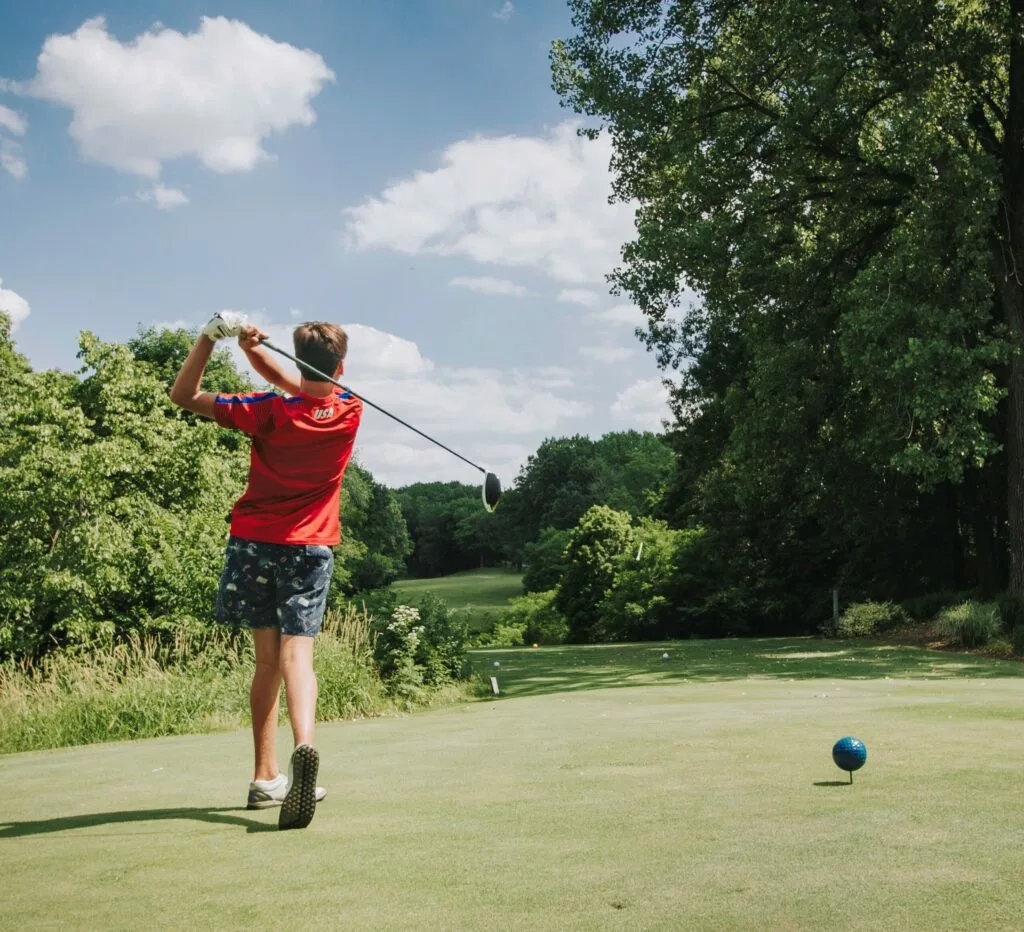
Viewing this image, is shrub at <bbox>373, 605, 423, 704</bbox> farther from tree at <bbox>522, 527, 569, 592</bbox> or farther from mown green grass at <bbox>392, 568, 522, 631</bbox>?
mown green grass at <bbox>392, 568, 522, 631</bbox>

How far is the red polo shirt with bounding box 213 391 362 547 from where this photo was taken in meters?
A: 4.59

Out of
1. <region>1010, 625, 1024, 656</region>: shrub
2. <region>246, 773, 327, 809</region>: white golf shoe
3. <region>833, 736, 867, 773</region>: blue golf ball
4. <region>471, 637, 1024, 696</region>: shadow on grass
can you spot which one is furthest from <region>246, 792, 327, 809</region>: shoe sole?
<region>1010, 625, 1024, 656</region>: shrub

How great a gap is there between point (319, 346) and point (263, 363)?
0.92 feet

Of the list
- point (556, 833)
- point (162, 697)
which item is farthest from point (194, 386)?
point (162, 697)

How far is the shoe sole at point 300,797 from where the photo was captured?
3.88m

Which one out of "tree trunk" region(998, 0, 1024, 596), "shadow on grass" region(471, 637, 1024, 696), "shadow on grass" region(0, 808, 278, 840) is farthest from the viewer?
"tree trunk" region(998, 0, 1024, 596)

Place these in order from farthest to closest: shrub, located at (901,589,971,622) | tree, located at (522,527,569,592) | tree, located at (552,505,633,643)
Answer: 1. tree, located at (522,527,569,592)
2. tree, located at (552,505,633,643)
3. shrub, located at (901,589,971,622)

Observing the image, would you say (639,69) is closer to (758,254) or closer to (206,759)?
(758,254)

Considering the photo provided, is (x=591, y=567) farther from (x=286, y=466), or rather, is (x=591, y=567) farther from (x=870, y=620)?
(x=286, y=466)

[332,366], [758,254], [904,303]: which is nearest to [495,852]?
[332,366]

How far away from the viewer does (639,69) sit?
21.7 meters

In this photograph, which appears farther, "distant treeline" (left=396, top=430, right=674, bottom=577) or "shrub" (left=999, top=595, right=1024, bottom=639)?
"distant treeline" (left=396, top=430, right=674, bottom=577)

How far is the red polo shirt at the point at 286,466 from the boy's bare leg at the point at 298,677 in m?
0.44

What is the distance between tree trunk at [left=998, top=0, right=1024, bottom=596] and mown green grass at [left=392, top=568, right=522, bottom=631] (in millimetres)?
43277
